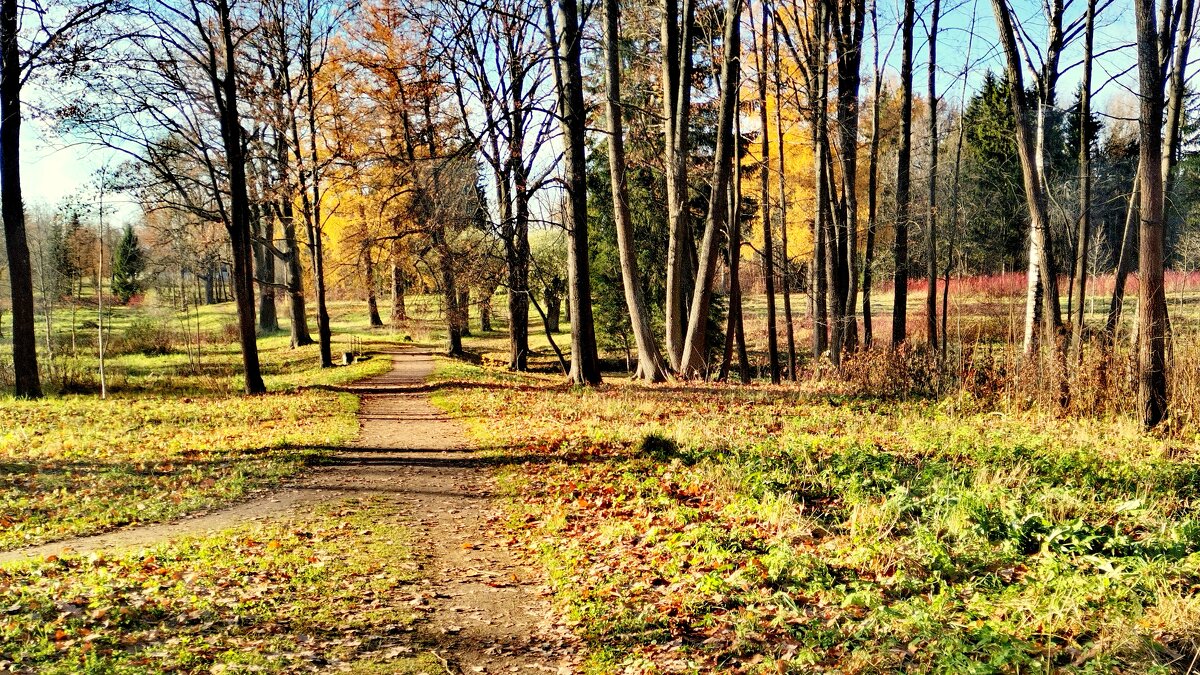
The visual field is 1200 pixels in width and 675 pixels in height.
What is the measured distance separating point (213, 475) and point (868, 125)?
2613 centimetres

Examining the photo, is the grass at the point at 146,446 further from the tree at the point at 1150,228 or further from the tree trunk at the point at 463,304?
the tree at the point at 1150,228

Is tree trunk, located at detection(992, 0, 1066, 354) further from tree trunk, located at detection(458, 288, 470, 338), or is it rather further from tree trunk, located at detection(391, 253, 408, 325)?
tree trunk, located at detection(391, 253, 408, 325)

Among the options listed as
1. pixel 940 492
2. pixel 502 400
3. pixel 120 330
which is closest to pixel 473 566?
pixel 940 492

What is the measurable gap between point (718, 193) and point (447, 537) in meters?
10.0

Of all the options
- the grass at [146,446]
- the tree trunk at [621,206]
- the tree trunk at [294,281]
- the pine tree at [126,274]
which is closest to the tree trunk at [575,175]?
the tree trunk at [621,206]

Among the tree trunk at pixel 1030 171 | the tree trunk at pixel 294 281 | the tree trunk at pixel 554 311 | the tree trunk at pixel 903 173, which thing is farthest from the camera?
the tree trunk at pixel 294 281

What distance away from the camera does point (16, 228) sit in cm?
1639

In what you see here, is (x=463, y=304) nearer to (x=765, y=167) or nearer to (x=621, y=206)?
(x=621, y=206)

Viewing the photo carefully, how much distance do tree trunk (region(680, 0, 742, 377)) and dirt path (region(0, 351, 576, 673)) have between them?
559 cm

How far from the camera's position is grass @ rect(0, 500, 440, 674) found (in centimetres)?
433

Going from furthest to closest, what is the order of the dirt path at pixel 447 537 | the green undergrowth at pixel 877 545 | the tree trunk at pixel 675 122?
the tree trunk at pixel 675 122 → the dirt path at pixel 447 537 → the green undergrowth at pixel 877 545

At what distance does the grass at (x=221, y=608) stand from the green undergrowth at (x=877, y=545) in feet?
4.40

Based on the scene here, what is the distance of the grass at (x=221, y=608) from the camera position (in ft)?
14.2

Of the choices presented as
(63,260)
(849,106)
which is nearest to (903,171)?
(849,106)
